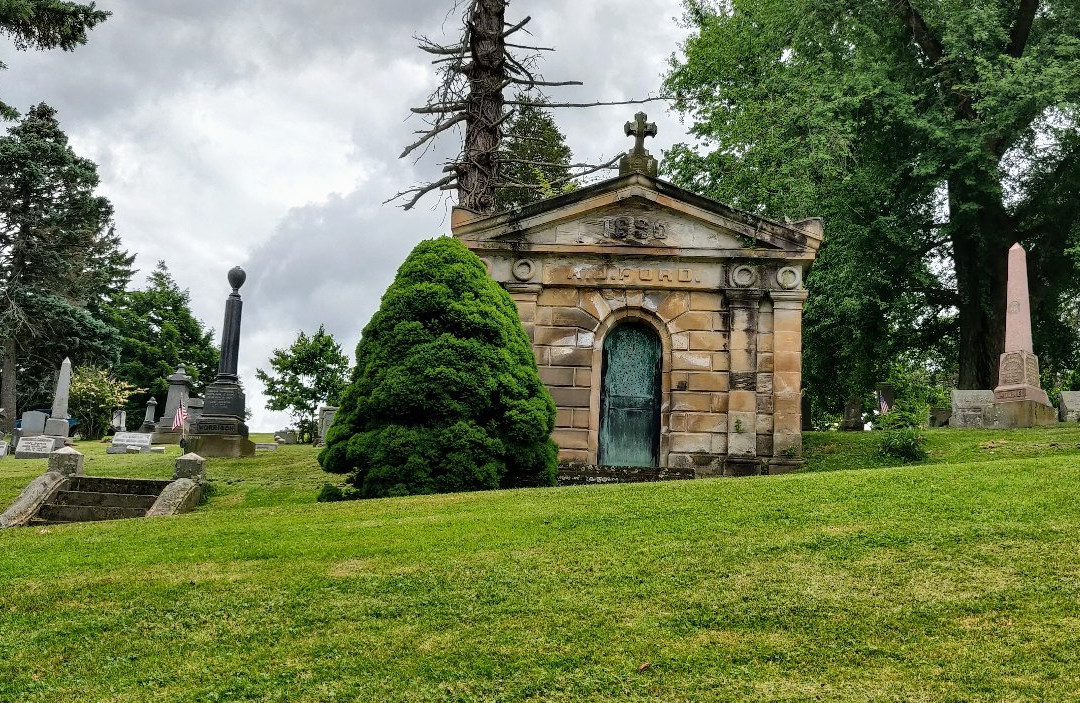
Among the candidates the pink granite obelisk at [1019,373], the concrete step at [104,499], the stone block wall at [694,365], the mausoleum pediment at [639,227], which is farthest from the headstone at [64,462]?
the pink granite obelisk at [1019,373]

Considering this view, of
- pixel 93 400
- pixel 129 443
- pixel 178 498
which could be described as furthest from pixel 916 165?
pixel 93 400

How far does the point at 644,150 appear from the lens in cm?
1661

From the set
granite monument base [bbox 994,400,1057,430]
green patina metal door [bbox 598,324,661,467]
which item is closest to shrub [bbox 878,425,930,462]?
granite monument base [bbox 994,400,1057,430]

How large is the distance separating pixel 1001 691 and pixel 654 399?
1088 cm

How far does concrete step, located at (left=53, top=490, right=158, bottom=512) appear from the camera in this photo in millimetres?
13812

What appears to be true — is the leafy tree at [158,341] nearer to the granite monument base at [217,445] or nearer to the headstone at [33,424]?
the headstone at [33,424]

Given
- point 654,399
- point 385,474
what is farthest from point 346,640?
point 654,399

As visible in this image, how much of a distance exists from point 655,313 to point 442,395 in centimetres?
512

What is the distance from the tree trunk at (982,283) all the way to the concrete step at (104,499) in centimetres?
2000

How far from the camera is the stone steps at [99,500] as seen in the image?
1343cm

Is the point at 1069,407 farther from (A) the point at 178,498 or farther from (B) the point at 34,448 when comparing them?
(B) the point at 34,448

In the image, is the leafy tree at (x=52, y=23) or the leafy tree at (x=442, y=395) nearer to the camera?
the leafy tree at (x=442, y=395)

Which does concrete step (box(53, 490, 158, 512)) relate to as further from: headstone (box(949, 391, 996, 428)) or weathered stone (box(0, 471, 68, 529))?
headstone (box(949, 391, 996, 428))

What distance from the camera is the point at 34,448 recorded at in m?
24.9
